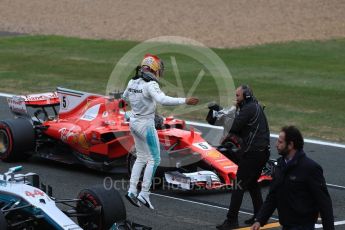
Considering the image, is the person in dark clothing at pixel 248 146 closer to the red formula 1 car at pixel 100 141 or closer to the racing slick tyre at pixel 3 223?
the red formula 1 car at pixel 100 141

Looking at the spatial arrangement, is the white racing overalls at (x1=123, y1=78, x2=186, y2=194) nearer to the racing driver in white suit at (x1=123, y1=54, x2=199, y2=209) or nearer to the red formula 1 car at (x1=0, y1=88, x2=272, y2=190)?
the racing driver in white suit at (x1=123, y1=54, x2=199, y2=209)

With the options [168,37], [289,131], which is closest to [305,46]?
[168,37]

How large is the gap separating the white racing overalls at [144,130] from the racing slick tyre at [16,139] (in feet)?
9.58

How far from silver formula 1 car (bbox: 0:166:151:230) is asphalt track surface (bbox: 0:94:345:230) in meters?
1.30

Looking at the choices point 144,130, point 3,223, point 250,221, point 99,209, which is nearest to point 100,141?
point 144,130

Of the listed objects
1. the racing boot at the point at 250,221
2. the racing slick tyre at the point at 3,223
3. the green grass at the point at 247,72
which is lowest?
the racing boot at the point at 250,221

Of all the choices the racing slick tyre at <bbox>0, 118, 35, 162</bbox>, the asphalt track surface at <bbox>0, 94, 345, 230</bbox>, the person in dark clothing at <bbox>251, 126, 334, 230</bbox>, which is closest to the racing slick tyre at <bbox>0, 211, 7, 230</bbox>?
the asphalt track surface at <bbox>0, 94, 345, 230</bbox>

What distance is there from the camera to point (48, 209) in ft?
32.0

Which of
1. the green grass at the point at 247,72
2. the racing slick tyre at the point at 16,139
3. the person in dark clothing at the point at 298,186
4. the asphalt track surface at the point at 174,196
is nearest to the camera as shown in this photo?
the person in dark clothing at the point at 298,186

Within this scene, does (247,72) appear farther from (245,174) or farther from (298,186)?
(298,186)

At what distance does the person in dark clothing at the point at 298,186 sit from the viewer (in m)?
8.32

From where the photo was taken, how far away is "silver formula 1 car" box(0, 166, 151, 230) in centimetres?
971

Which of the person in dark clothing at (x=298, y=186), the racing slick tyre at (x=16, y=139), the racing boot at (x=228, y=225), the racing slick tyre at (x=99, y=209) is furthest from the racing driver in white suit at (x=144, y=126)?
the person in dark clothing at (x=298, y=186)

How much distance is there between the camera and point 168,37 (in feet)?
111
